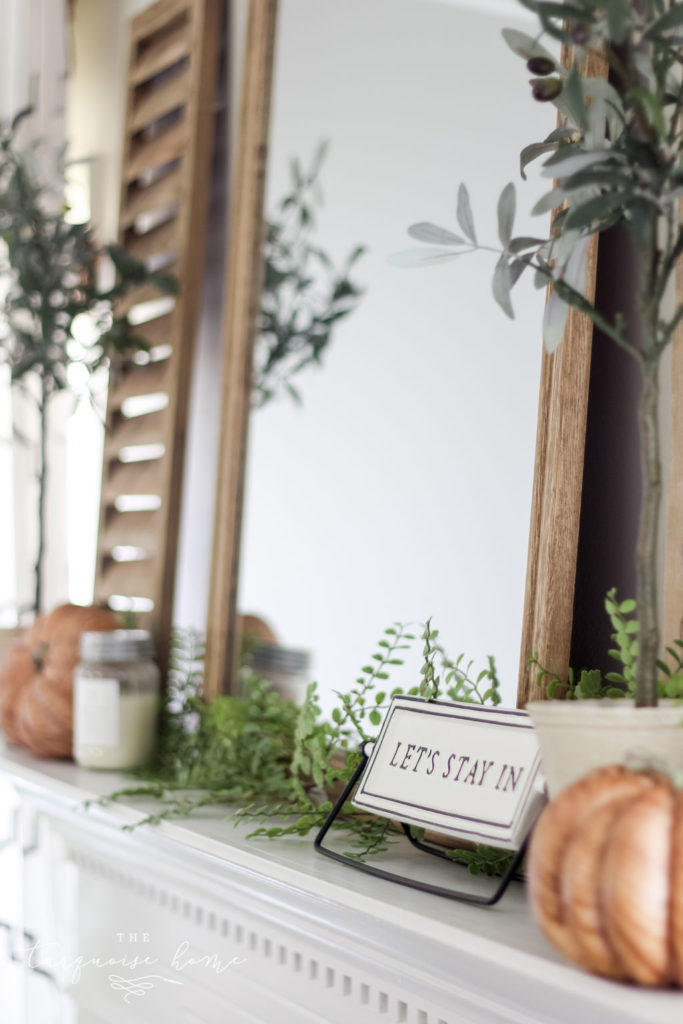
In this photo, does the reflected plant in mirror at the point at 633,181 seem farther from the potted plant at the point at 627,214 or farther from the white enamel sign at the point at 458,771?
the white enamel sign at the point at 458,771

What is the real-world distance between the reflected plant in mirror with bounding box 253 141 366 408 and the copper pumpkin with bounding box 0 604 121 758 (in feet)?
1.17

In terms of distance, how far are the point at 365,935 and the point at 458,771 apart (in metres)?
0.13

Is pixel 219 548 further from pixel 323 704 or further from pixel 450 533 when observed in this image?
pixel 450 533

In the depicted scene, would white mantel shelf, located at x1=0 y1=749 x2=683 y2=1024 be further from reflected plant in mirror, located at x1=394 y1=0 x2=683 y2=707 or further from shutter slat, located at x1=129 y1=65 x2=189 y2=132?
shutter slat, located at x1=129 y1=65 x2=189 y2=132

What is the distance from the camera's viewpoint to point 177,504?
133 cm

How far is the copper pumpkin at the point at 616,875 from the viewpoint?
48 centimetres

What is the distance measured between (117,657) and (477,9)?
77cm

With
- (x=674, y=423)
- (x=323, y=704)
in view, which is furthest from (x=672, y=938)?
(x=323, y=704)

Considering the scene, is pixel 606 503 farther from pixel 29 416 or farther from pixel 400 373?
pixel 29 416

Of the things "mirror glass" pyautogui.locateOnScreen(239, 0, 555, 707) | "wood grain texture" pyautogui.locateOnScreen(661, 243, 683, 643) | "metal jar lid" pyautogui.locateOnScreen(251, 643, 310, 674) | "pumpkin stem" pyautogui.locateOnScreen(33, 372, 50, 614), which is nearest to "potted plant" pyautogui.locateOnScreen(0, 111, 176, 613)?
"pumpkin stem" pyautogui.locateOnScreen(33, 372, 50, 614)

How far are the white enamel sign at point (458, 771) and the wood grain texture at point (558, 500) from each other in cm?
8

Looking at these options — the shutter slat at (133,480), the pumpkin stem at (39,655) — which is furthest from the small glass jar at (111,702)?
the shutter slat at (133,480)

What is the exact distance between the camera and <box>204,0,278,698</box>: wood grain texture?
3.88 feet

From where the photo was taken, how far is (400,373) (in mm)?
957
